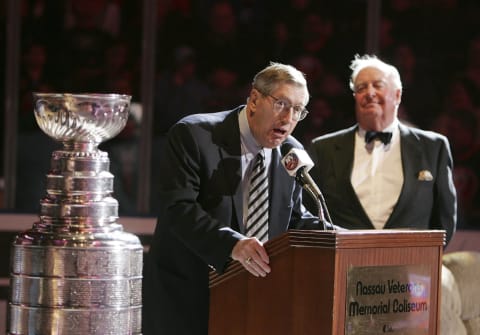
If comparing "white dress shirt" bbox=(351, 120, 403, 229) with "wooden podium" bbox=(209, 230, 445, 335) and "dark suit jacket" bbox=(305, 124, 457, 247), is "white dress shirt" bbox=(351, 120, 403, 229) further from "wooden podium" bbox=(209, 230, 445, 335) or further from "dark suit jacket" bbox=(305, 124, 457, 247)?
"wooden podium" bbox=(209, 230, 445, 335)

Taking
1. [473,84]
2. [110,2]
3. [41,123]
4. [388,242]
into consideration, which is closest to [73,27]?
[110,2]

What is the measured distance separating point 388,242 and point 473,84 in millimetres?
3751

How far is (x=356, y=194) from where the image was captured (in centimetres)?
470

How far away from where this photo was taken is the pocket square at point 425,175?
182 inches

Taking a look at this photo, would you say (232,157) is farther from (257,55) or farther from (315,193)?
(257,55)

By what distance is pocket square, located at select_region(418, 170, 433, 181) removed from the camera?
463cm

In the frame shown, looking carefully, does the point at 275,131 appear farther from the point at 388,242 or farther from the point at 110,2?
the point at 110,2

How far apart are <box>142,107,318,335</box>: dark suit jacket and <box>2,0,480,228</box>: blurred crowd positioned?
2867 mm

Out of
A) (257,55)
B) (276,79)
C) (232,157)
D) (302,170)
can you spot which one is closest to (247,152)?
(232,157)

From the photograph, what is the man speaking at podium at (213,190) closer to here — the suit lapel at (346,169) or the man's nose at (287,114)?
the man's nose at (287,114)

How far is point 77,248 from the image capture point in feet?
11.0

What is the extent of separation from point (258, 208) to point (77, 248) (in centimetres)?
56

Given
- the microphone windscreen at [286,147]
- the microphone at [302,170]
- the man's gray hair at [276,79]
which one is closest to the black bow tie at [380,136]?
the microphone windscreen at [286,147]

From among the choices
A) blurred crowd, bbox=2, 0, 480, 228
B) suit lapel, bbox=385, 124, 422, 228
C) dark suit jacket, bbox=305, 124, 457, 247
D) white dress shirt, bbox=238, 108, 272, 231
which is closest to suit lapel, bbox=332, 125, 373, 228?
dark suit jacket, bbox=305, 124, 457, 247
